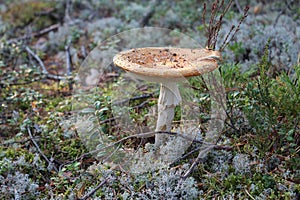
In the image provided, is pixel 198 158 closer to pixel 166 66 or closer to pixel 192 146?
pixel 192 146

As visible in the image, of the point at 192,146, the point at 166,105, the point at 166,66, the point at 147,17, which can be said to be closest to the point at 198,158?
the point at 192,146

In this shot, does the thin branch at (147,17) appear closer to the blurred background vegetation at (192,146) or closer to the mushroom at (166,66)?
the blurred background vegetation at (192,146)

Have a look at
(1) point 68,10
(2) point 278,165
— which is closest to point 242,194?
(2) point 278,165

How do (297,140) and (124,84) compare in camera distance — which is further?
(124,84)

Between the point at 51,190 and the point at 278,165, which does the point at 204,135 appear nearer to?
the point at 278,165

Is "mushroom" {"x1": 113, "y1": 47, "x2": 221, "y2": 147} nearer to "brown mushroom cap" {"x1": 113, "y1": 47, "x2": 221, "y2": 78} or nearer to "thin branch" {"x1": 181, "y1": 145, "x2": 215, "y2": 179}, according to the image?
"brown mushroom cap" {"x1": 113, "y1": 47, "x2": 221, "y2": 78}

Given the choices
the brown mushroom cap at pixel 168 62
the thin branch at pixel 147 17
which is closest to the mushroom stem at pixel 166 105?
the brown mushroom cap at pixel 168 62

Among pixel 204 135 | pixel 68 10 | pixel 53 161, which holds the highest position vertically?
pixel 68 10

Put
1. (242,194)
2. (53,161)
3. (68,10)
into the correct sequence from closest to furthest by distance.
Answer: (242,194) < (53,161) < (68,10)

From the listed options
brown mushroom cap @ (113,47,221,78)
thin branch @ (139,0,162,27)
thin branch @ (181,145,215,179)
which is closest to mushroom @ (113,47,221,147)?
brown mushroom cap @ (113,47,221,78)
